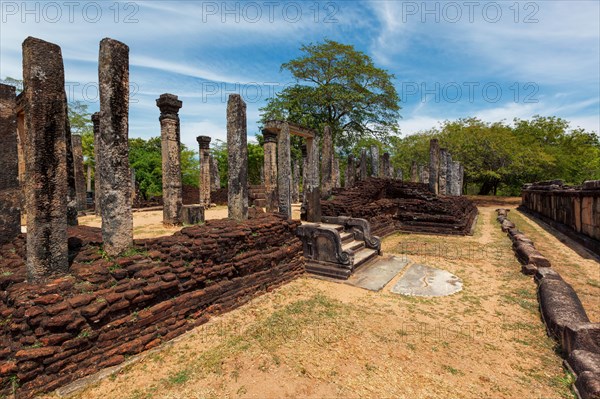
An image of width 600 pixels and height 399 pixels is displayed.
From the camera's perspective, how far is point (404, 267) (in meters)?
8.01

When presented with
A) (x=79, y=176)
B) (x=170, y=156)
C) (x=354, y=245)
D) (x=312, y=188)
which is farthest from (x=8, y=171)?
(x=79, y=176)

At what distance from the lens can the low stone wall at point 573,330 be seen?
3004mm

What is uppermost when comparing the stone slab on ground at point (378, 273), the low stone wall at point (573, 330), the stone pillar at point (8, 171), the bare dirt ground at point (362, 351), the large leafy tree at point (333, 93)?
the large leafy tree at point (333, 93)

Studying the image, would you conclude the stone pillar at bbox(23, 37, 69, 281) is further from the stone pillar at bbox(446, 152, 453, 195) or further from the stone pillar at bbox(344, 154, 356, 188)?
the stone pillar at bbox(446, 152, 453, 195)

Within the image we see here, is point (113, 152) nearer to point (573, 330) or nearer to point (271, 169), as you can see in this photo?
point (573, 330)

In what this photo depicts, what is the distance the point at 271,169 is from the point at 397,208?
6338mm

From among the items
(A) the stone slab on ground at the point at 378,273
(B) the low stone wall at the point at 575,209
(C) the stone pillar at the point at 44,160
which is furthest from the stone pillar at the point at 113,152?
(B) the low stone wall at the point at 575,209

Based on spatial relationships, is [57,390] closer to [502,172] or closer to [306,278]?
[306,278]

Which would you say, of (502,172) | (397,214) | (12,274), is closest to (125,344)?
(12,274)

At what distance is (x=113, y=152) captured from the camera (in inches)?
190

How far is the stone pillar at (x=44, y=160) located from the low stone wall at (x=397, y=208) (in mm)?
9032

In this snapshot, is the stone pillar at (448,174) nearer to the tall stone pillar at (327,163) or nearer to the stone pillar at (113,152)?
the tall stone pillar at (327,163)

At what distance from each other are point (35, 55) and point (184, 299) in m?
3.92

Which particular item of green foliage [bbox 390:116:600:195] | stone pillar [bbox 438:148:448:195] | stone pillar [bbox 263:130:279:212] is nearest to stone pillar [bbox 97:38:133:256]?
stone pillar [bbox 263:130:279:212]
